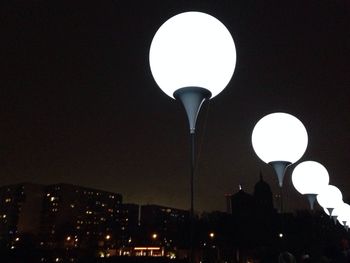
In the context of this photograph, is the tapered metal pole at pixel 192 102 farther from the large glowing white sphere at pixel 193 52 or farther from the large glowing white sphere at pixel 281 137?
the large glowing white sphere at pixel 281 137

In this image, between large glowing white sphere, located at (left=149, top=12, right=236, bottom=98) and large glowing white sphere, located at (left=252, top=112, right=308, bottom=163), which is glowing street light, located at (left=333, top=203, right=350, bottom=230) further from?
large glowing white sphere, located at (left=149, top=12, right=236, bottom=98)

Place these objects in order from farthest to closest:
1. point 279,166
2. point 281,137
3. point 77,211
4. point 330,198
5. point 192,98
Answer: point 77,211, point 330,198, point 279,166, point 281,137, point 192,98

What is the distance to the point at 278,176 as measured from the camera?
185 inches

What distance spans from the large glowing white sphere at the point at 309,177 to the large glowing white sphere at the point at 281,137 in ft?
4.92

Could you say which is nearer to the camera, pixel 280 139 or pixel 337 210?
pixel 280 139

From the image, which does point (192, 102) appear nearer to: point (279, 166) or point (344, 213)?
point (279, 166)

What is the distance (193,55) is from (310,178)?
3.80 meters

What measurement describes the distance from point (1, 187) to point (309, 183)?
11961cm

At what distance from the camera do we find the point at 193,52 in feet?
9.61

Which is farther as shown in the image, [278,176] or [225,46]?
[278,176]

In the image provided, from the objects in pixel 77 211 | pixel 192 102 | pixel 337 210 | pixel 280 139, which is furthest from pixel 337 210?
pixel 77 211

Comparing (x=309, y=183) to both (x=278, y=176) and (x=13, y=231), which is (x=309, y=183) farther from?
(x=13, y=231)

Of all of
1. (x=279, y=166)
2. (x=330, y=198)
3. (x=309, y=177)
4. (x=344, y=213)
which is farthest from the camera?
(x=344, y=213)

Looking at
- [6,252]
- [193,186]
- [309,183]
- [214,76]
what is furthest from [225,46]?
[6,252]
